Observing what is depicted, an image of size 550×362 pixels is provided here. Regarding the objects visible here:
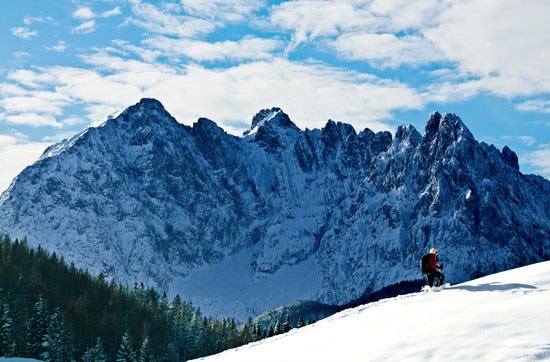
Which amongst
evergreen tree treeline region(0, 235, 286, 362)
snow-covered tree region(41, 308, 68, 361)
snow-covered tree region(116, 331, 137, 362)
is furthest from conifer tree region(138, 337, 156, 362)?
snow-covered tree region(41, 308, 68, 361)

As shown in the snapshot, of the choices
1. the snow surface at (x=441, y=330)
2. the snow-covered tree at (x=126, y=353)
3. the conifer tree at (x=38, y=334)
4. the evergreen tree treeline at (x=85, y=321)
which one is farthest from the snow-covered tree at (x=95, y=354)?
the snow surface at (x=441, y=330)

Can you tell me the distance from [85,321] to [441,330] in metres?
114

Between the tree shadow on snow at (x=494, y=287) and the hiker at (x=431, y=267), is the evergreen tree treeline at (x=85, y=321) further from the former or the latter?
the tree shadow on snow at (x=494, y=287)

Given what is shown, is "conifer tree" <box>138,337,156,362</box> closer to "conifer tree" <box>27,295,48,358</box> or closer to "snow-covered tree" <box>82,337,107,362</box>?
"snow-covered tree" <box>82,337,107,362</box>

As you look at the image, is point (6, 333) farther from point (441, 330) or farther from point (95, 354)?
point (441, 330)

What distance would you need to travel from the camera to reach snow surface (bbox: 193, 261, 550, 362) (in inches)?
773

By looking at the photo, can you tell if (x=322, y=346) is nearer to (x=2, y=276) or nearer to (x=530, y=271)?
(x=530, y=271)

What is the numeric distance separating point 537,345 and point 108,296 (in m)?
145

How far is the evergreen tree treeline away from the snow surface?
8778 centimetres

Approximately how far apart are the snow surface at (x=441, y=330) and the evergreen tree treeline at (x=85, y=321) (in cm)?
8778

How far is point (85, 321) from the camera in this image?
12862 centimetres

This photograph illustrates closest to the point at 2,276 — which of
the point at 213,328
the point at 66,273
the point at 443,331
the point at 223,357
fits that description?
the point at 66,273

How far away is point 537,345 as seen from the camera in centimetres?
1881

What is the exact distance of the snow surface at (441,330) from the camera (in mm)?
19625
